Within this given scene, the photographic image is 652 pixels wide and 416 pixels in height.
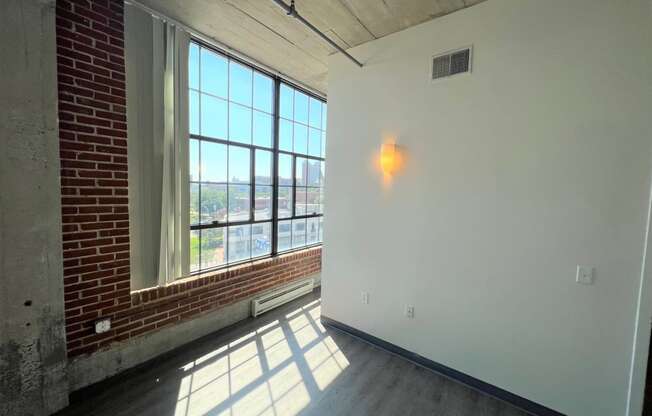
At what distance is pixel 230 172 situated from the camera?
315 cm

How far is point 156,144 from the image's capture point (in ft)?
7.94

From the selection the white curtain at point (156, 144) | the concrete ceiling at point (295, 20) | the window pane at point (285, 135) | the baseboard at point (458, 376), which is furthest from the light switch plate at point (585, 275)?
the window pane at point (285, 135)

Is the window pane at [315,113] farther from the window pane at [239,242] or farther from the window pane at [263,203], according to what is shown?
the window pane at [239,242]

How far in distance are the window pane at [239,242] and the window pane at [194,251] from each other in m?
0.41

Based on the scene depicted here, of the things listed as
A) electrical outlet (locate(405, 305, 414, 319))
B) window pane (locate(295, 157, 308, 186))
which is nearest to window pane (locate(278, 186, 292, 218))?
window pane (locate(295, 157, 308, 186))

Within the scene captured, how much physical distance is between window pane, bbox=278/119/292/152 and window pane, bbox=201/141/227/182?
0.94 meters

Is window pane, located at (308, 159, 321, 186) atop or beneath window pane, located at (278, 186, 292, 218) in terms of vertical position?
atop

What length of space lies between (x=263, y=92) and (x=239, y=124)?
2.05 feet

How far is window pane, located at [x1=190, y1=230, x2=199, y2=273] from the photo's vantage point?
2822 millimetres

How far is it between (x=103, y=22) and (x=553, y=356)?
13.8ft

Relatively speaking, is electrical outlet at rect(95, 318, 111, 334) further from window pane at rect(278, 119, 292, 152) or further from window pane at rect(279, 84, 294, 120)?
window pane at rect(279, 84, 294, 120)

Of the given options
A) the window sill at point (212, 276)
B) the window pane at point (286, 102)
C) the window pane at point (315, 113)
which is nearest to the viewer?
the window sill at point (212, 276)

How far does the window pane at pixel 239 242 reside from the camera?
323cm

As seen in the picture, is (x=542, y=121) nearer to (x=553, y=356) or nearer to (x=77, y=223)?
(x=553, y=356)
